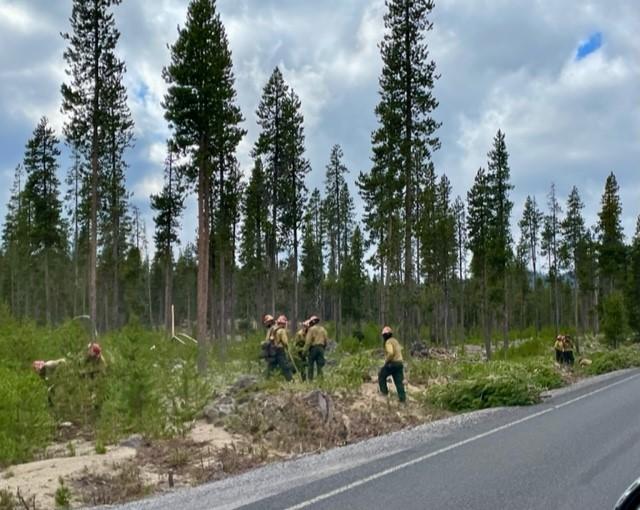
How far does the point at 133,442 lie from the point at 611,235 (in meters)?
63.2

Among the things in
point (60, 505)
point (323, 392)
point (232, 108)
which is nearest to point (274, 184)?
point (232, 108)

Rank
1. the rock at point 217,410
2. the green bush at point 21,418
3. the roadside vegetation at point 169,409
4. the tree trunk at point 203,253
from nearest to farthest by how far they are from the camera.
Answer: the roadside vegetation at point 169,409 < the green bush at point 21,418 < the rock at point 217,410 < the tree trunk at point 203,253

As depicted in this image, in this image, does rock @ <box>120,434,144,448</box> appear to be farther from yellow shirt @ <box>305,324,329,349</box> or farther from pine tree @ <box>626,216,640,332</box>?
pine tree @ <box>626,216,640,332</box>

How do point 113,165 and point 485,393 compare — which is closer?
point 485,393

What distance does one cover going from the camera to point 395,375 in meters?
16.7

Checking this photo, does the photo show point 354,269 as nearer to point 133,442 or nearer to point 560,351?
point 560,351

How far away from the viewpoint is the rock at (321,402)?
13.8 meters

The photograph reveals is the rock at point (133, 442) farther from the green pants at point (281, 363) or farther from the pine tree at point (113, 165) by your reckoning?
the pine tree at point (113, 165)

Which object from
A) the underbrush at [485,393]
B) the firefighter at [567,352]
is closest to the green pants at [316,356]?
the underbrush at [485,393]

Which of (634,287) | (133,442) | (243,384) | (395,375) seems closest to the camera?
(133,442)

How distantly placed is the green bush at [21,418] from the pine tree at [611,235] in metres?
62.7

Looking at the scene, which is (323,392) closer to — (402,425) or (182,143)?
(402,425)

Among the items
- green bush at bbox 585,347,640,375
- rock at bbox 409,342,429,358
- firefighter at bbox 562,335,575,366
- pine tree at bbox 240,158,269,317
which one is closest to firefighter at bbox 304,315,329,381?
rock at bbox 409,342,429,358

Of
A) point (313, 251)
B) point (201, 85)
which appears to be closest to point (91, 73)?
point (201, 85)
